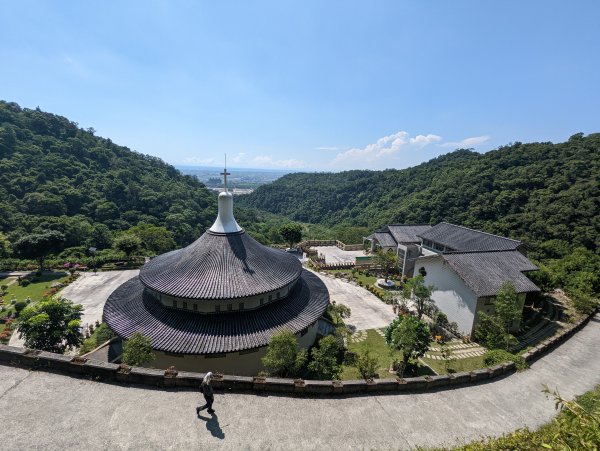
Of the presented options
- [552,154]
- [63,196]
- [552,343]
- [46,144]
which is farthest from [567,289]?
[46,144]

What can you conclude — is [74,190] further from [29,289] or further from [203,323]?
[203,323]

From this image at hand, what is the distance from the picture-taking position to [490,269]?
25.3m

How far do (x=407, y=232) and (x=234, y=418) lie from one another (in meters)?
40.6

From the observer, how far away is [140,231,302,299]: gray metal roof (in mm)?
17922

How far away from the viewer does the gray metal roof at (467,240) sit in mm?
32278

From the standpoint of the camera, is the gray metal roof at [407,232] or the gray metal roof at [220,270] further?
the gray metal roof at [407,232]

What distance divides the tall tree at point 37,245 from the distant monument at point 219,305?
25757mm

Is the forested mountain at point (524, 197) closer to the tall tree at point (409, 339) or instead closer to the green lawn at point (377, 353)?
the green lawn at point (377, 353)

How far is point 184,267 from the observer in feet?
64.8

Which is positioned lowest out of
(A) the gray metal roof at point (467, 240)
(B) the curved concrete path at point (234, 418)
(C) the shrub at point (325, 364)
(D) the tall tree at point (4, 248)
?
(D) the tall tree at point (4, 248)

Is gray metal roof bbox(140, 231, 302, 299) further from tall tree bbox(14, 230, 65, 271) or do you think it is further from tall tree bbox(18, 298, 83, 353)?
tall tree bbox(14, 230, 65, 271)

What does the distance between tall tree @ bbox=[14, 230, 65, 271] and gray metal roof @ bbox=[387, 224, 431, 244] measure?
47963 mm

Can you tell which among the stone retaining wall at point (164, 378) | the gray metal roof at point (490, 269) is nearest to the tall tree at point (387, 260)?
the gray metal roof at point (490, 269)

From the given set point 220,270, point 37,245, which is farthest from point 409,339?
point 37,245
